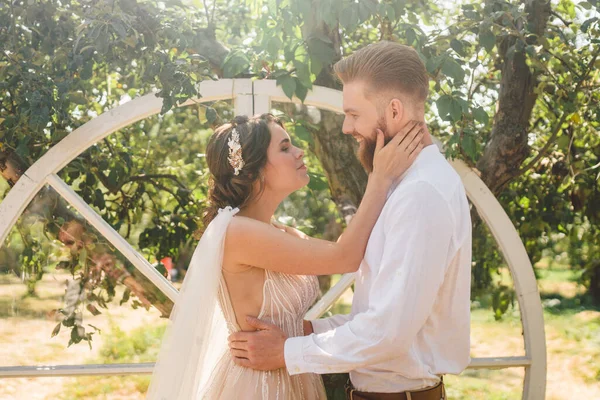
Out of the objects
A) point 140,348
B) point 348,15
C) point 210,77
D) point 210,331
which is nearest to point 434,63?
point 348,15

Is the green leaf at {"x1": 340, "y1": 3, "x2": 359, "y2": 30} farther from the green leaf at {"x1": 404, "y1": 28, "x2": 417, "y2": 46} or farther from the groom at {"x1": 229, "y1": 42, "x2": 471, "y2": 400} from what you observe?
the groom at {"x1": 229, "y1": 42, "x2": 471, "y2": 400}

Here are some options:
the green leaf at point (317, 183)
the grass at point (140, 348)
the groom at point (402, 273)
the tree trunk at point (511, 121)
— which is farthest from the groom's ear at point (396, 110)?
the grass at point (140, 348)

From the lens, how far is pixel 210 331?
2383 mm

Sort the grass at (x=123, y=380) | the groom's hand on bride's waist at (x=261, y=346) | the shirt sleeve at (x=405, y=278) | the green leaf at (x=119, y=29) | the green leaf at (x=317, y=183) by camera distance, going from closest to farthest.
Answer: the shirt sleeve at (x=405, y=278)
the groom's hand on bride's waist at (x=261, y=346)
the green leaf at (x=119, y=29)
the green leaf at (x=317, y=183)
the grass at (x=123, y=380)

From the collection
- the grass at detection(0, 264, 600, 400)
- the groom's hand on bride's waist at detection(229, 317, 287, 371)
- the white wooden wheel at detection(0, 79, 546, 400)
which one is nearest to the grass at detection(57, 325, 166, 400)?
the grass at detection(0, 264, 600, 400)

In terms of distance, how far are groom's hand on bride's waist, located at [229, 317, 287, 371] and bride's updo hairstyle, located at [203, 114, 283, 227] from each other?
1.34ft

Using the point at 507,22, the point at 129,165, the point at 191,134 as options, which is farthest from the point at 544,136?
the point at 129,165

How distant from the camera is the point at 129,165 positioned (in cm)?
389

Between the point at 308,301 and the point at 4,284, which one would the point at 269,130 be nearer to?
the point at 308,301

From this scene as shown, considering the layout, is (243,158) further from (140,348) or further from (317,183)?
(140,348)

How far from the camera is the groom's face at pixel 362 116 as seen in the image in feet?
6.46

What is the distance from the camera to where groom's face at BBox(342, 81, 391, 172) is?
6.46 feet

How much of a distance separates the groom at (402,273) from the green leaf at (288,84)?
0.86 meters

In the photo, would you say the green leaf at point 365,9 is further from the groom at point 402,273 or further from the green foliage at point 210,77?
the groom at point 402,273
